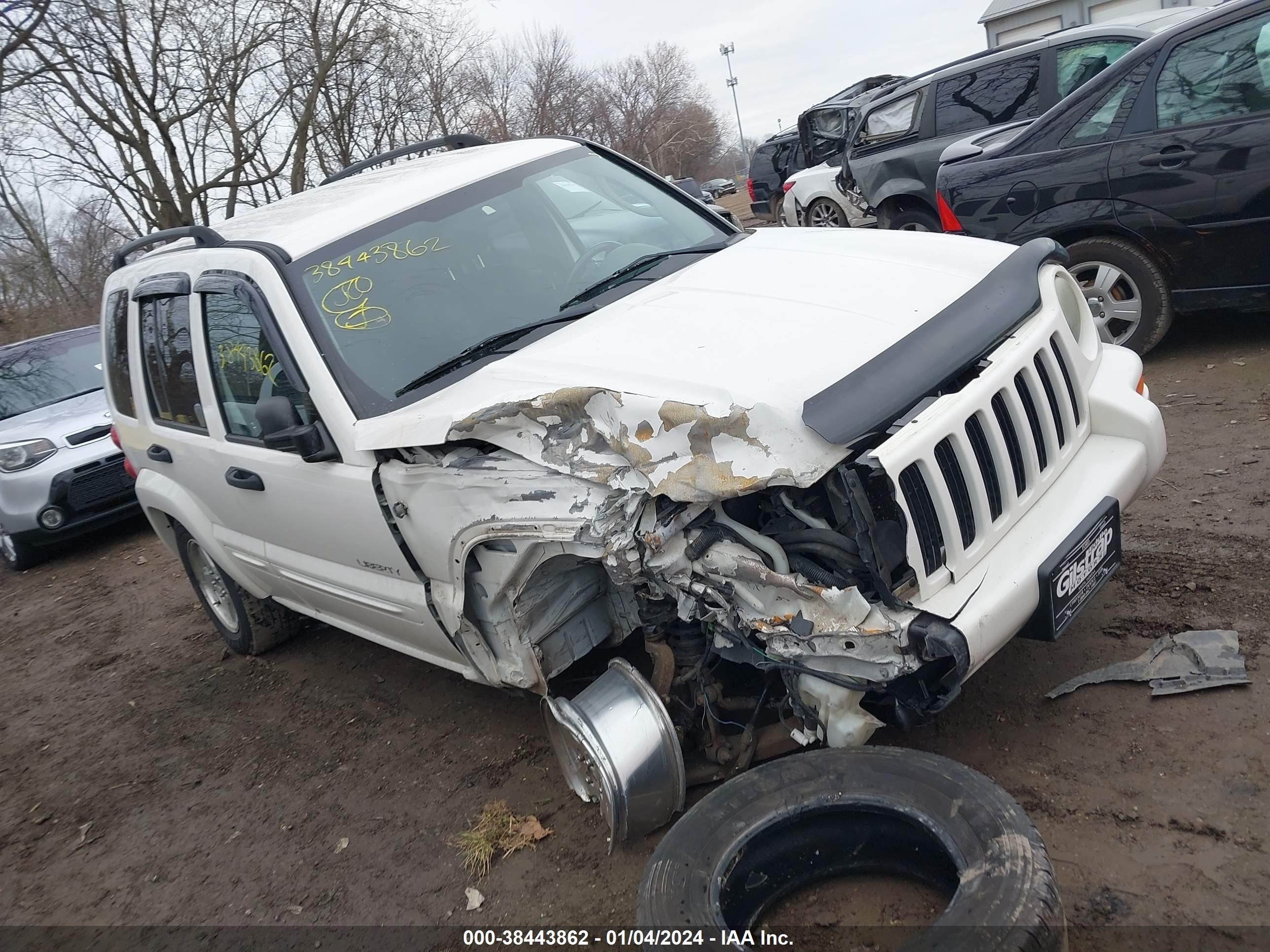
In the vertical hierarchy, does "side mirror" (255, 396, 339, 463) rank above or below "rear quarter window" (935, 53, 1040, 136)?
below

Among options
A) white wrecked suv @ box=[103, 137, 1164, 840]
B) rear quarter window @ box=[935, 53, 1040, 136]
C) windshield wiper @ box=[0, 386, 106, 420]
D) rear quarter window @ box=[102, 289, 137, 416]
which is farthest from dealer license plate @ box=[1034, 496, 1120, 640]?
windshield wiper @ box=[0, 386, 106, 420]

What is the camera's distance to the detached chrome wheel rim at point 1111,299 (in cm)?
539

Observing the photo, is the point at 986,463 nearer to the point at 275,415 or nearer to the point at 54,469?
the point at 275,415

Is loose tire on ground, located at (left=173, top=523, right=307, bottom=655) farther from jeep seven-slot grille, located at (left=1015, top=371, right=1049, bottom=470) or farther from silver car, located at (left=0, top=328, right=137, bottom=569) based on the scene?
jeep seven-slot grille, located at (left=1015, top=371, right=1049, bottom=470)

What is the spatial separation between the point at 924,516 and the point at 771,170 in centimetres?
1499

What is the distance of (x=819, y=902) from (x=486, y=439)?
1483 mm

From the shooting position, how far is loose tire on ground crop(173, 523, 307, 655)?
15.9ft

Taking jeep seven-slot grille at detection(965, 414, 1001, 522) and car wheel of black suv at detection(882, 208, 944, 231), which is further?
car wheel of black suv at detection(882, 208, 944, 231)

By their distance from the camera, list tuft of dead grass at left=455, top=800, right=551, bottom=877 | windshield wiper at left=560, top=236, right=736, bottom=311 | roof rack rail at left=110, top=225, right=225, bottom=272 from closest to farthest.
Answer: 1. tuft of dead grass at left=455, top=800, right=551, bottom=877
2. windshield wiper at left=560, top=236, right=736, bottom=311
3. roof rack rail at left=110, top=225, right=225, bottom=272

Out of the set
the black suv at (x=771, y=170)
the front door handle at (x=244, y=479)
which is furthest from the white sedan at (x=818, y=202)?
the front door handle at (x=244, y=479)

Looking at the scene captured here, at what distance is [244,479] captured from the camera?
12.1 ft

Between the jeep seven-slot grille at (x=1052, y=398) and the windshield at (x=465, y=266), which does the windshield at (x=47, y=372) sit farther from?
the jeep seven-slot grille at (x=1052, y=398)

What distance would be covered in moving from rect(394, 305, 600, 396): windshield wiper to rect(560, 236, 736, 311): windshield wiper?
0.35ft

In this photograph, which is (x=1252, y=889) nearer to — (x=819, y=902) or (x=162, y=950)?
(x=819, y=902)
